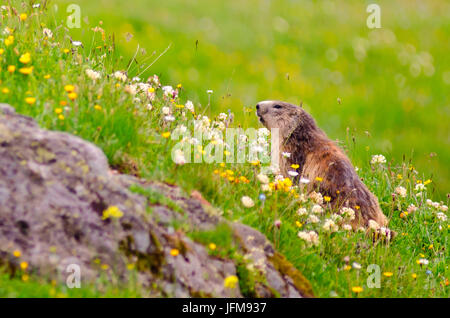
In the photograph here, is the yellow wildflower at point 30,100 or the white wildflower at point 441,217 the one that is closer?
the yellow wildflower at point 30,100

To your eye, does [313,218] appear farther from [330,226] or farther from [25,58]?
[25,58]

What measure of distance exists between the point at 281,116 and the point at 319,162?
4.13 ft

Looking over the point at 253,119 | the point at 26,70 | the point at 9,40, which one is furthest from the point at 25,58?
the point at 253,119

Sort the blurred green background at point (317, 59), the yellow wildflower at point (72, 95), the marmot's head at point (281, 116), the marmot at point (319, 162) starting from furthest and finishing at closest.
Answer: the blurred green background at point (317, 59) → the marmot's head at point (281, 116) → the marmot at point (319, 162) → the yellow wildflower at point (72, 95)

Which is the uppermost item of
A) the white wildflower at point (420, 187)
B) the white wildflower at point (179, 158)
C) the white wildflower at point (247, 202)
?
the white wildflower at point (179, 158)

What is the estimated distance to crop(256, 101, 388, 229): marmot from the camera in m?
6.90

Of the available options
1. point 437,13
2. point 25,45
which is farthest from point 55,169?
point 437,13

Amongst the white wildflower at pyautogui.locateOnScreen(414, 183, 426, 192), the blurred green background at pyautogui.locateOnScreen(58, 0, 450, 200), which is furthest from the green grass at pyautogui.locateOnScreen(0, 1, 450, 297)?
the white wildflower at pyautogui.locateOnScreen(414, 183, 426, 192)

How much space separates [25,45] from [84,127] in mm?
1362

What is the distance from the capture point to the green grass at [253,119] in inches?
201

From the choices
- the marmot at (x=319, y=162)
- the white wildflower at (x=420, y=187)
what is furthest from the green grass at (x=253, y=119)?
the marmot at (x=319, y=162)

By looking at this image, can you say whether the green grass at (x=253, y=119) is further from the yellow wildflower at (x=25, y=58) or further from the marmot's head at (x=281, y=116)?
the marmot's head at (x=281, y=116)

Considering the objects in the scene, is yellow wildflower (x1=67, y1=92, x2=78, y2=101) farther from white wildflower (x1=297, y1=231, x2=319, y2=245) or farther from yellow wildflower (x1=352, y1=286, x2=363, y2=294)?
yellow wildflower (x1=352, y1=286, x2=363, y2=294)

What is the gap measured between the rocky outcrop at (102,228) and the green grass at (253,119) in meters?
0.12
